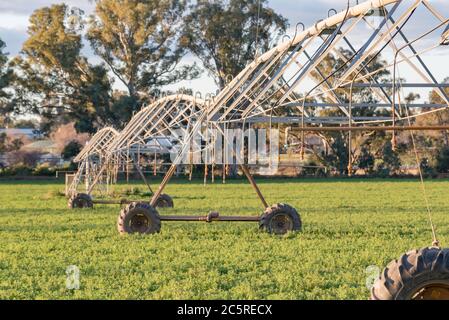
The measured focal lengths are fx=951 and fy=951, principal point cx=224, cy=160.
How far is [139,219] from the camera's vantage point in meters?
17.9

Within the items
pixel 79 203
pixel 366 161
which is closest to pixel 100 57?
pixel 366 161

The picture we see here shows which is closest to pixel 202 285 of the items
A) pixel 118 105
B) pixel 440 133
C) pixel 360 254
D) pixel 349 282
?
pixel 349 282

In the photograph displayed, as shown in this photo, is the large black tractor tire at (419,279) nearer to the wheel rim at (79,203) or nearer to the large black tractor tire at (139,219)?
the large black tractor tire at (139,219)

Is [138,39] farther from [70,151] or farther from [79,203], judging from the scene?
[79,203]

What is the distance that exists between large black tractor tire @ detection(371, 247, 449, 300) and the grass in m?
3.34

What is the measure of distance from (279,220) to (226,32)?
48.5m

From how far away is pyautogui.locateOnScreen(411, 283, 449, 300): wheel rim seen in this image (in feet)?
22.1

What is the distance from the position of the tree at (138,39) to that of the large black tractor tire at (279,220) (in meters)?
46.5

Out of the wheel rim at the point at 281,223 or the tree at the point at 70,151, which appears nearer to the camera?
the wheel rim at the point at 281,223

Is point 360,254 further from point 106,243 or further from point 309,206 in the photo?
point 309,206

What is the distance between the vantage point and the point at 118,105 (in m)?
60.6

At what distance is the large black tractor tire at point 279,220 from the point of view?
17.7 metres

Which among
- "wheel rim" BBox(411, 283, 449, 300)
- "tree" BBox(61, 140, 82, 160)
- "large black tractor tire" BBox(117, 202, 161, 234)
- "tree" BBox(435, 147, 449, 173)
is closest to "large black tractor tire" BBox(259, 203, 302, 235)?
"large black tractor tire" BBox(117, 202, 161, 234)

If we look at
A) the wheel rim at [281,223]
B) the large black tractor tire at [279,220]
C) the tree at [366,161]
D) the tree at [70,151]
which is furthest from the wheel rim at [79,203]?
the tree at [366,161]
